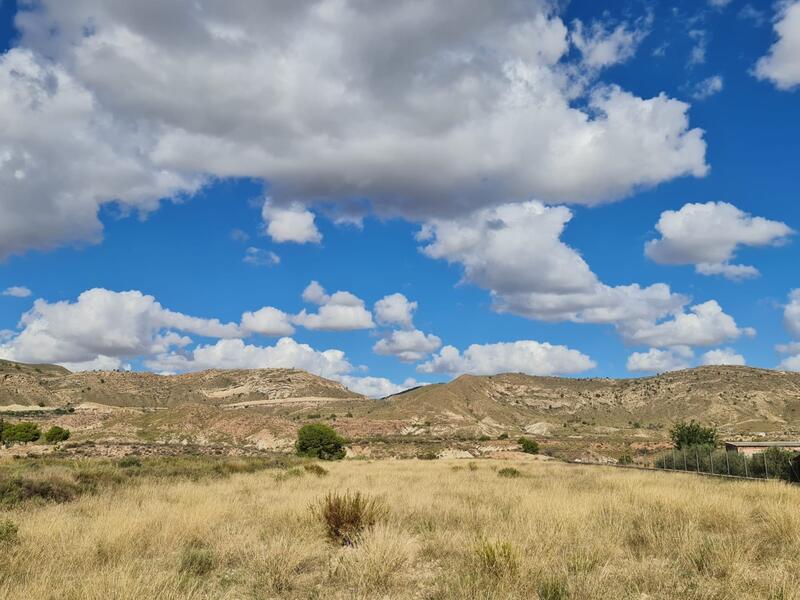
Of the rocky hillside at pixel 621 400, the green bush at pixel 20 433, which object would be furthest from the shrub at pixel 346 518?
the rocky hillside at pixel 621 400

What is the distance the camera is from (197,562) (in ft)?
25.1

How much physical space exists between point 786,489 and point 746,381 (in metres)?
129

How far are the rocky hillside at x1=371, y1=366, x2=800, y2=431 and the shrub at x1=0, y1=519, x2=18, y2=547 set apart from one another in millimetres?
98465

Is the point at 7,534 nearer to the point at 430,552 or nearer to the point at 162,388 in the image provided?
the point at 430,552

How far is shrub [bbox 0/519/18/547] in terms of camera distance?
8.48 metres

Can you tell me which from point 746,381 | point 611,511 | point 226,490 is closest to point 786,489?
point 611,511

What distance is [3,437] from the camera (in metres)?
65.4

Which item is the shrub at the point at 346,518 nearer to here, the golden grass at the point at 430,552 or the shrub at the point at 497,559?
the golden grass at the point at 430,552

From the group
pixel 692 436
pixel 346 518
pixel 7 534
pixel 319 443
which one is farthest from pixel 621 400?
pixel 7 534

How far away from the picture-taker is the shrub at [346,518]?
9461 mm

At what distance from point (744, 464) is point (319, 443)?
39.1m

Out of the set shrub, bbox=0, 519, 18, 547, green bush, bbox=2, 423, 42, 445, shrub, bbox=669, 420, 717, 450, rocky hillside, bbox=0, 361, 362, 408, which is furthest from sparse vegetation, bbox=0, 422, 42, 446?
shrub, bbox=669, 420, 717, 450

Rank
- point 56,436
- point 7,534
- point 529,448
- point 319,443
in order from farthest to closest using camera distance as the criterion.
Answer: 1. point 56,436
2. point 529,448
3. point 319,443
4. point 7,534

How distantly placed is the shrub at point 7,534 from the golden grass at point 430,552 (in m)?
0.11
